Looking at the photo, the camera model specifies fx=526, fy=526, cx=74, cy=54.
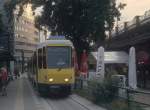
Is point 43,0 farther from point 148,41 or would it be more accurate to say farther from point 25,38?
point 25,38

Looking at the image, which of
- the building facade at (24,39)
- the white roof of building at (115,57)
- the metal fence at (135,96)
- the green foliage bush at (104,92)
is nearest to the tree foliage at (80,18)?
the white roof of building at (115,57)

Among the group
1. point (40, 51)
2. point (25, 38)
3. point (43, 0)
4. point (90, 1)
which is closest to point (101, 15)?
point (90, 1)

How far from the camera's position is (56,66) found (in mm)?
30156

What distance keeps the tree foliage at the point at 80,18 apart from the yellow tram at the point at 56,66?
14.7m

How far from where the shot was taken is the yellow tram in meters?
30.0

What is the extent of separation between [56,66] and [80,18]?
15763 millimetres

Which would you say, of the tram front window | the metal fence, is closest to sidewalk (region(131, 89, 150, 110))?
the metal fence

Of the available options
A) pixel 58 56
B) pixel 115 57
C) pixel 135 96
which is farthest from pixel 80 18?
pixel 135 96

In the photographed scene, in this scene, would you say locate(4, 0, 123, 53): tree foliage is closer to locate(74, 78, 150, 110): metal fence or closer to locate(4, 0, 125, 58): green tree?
locate(4, 0, 125, 58): green tree

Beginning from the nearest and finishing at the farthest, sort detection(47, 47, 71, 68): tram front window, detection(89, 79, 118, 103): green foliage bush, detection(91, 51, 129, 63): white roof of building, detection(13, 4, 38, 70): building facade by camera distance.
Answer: detection(89, 79, 118, 103): green foliage bush → detection(47, 47, 71, 68): tram front window → detection(91, 51, 129, 63): white roof of building → detection(13, 4, 38, 70): building facade

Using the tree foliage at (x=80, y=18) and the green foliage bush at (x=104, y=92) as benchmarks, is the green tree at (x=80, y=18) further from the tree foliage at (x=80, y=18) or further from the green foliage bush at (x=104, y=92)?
the green foliage bush at (x=104, y=92)

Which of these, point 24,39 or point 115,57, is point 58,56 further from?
point 24,39

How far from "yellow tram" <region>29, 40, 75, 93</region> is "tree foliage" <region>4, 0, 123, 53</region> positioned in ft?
48.3

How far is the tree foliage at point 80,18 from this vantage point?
1767 inches
